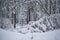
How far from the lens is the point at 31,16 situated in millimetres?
1747

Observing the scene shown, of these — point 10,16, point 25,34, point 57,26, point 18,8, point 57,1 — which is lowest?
point 25,34

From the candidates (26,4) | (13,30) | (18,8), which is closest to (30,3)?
(26,4)

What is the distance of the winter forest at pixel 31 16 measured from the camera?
1.70 m

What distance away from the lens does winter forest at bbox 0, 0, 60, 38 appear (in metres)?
1.70

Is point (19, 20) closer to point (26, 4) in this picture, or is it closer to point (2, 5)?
point (26, 4)

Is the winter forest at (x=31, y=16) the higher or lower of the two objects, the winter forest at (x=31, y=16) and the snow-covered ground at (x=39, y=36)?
the higher

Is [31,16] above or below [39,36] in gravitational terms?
above

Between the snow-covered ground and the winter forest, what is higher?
the winter forest

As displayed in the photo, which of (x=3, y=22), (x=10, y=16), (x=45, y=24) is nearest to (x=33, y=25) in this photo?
(x=45, y=24)

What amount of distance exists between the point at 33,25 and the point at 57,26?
0.43 meters

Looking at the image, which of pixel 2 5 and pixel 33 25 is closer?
pixel 33 25

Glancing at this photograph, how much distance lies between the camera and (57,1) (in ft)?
5.58

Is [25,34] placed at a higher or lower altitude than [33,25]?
lower

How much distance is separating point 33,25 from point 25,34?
0.22 metres
